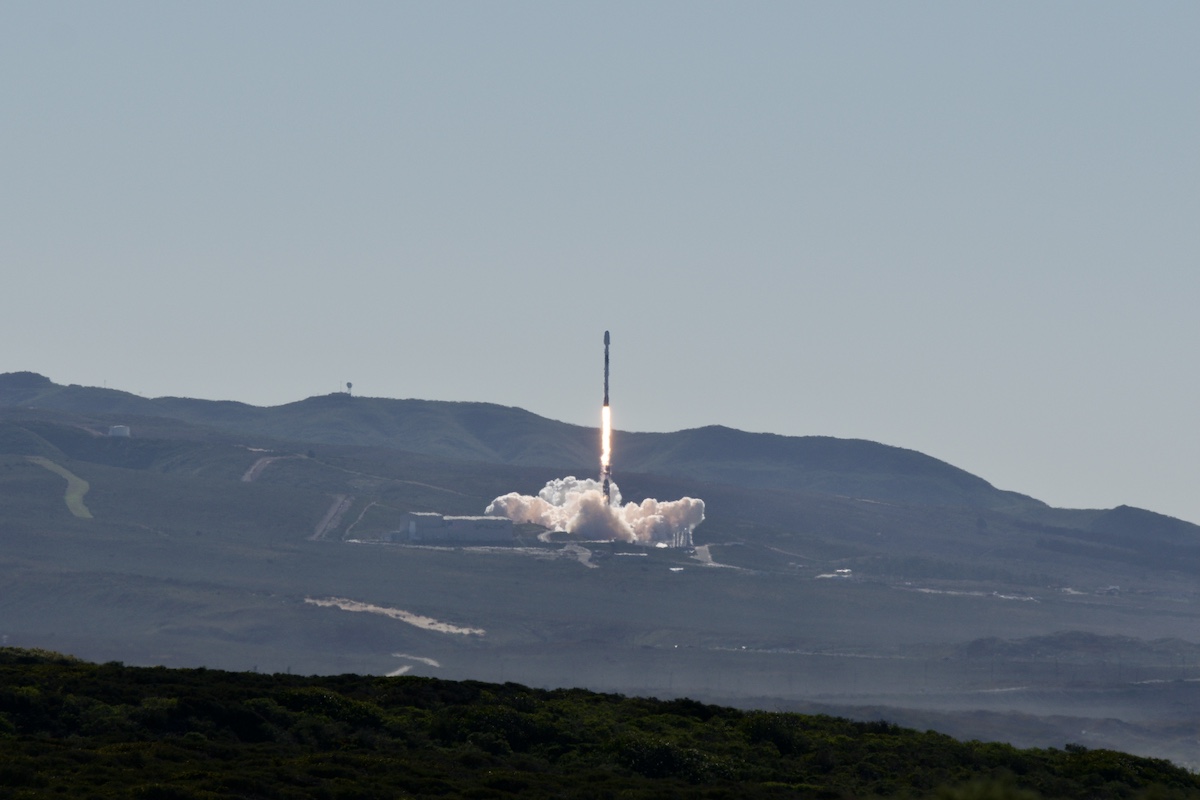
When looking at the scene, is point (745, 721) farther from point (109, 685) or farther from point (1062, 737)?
point (1062, 737)

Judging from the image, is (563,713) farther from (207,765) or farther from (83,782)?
(83,782)

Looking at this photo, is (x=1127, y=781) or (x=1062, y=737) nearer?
(x=1127, y=781)

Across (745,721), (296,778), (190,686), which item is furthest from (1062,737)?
(296,778)

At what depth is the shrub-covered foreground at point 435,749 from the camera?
45.8 m

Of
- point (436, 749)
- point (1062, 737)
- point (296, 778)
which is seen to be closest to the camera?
point (296, 778)

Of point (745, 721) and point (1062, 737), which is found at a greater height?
point (745, 721)

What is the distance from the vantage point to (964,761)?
60.7m

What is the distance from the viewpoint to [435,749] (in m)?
55.4

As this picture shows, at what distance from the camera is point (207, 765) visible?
47.2 metres

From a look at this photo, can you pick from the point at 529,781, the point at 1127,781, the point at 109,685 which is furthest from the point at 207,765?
the point at 1127,781

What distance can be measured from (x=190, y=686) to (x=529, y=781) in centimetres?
1766

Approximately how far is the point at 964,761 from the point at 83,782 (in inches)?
1252

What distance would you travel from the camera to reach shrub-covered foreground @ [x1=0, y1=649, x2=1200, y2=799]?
45812 mm

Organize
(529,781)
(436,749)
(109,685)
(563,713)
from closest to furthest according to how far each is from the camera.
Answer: (529,781), (436,749), (109,685), (563,713)
